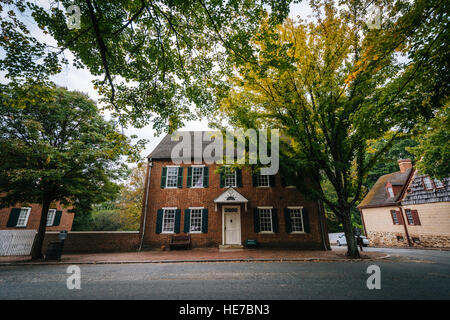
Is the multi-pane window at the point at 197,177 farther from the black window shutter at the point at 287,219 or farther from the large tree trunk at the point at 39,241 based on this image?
the large tree trunk at the point at 39,241

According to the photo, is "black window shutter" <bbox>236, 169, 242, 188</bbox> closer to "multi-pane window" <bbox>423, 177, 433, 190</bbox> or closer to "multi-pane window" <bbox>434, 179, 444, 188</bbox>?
"multi-pane window" <bbox>434, 179, 444, 188</bbox>

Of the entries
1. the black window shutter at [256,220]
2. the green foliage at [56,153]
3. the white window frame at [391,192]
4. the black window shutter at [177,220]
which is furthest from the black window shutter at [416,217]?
the green foliage at [56,153]

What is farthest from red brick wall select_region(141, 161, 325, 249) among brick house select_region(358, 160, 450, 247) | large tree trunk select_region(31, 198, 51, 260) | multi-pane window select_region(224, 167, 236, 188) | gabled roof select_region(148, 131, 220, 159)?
brick house select_region(358, 160, 450, 247)

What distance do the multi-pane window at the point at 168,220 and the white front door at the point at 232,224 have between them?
380 cm

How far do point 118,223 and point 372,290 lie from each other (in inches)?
944

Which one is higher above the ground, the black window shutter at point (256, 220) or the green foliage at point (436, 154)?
the green foliage at point (436, 154)

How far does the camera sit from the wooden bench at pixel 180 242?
40.4 feet

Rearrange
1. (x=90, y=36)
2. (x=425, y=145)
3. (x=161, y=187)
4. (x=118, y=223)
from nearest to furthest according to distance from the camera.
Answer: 1. (x=90, y=36)
2. (x=425, y=145)
3. (x=161, y=187)
4. (x=118, y=223)

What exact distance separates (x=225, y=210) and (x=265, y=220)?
3.00 metres

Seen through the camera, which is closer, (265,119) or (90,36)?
(90,36)

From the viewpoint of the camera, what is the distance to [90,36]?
4871mm

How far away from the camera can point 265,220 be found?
43.5ft
